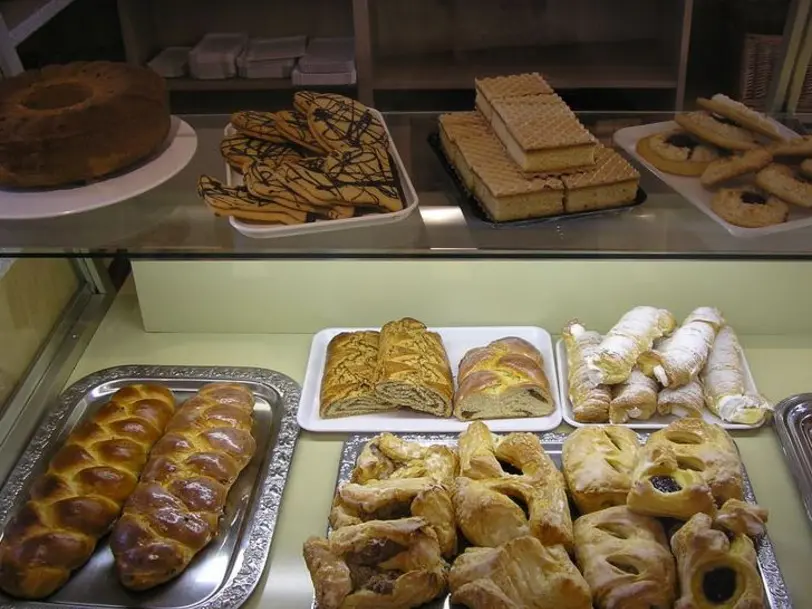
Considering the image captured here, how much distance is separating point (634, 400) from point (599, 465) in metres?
0.18

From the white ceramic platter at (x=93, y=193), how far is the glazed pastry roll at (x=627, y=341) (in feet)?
2.74


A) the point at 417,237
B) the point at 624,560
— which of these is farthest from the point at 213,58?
the point at 624,560

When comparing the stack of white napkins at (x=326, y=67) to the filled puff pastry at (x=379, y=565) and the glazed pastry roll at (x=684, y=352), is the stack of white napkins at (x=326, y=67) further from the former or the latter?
the filled puff pastry at (x=379, y=565)

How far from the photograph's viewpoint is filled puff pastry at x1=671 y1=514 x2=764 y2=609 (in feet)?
4.00

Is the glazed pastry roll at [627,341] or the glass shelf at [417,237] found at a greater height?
the glass shelf at [417,237]

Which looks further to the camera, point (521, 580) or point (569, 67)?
point (569, 67)

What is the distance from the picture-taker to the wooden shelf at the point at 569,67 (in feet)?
6.57

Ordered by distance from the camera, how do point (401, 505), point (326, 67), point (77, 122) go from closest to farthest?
point (77, 122) < point (401, 505) < point (326, 67)

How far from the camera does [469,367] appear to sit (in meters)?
1.65

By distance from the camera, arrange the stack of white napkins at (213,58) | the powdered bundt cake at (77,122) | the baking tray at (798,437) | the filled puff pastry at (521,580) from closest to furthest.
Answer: the powdered bundt cake at (77,122) → the filled puff pastry at (521,580) → the baking tray at (798,437) → the stack of white napkins at (213,58)

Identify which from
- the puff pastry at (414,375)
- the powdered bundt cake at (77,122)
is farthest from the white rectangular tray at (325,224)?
the puff pastry at (414,375)

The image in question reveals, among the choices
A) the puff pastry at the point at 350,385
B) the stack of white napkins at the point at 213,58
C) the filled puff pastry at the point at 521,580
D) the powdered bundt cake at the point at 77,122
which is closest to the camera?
the powdered bundt cake at the point at 77,122

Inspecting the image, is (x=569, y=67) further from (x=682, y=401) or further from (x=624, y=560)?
(x=624, y=560)

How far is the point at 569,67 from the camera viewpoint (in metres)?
2.12
